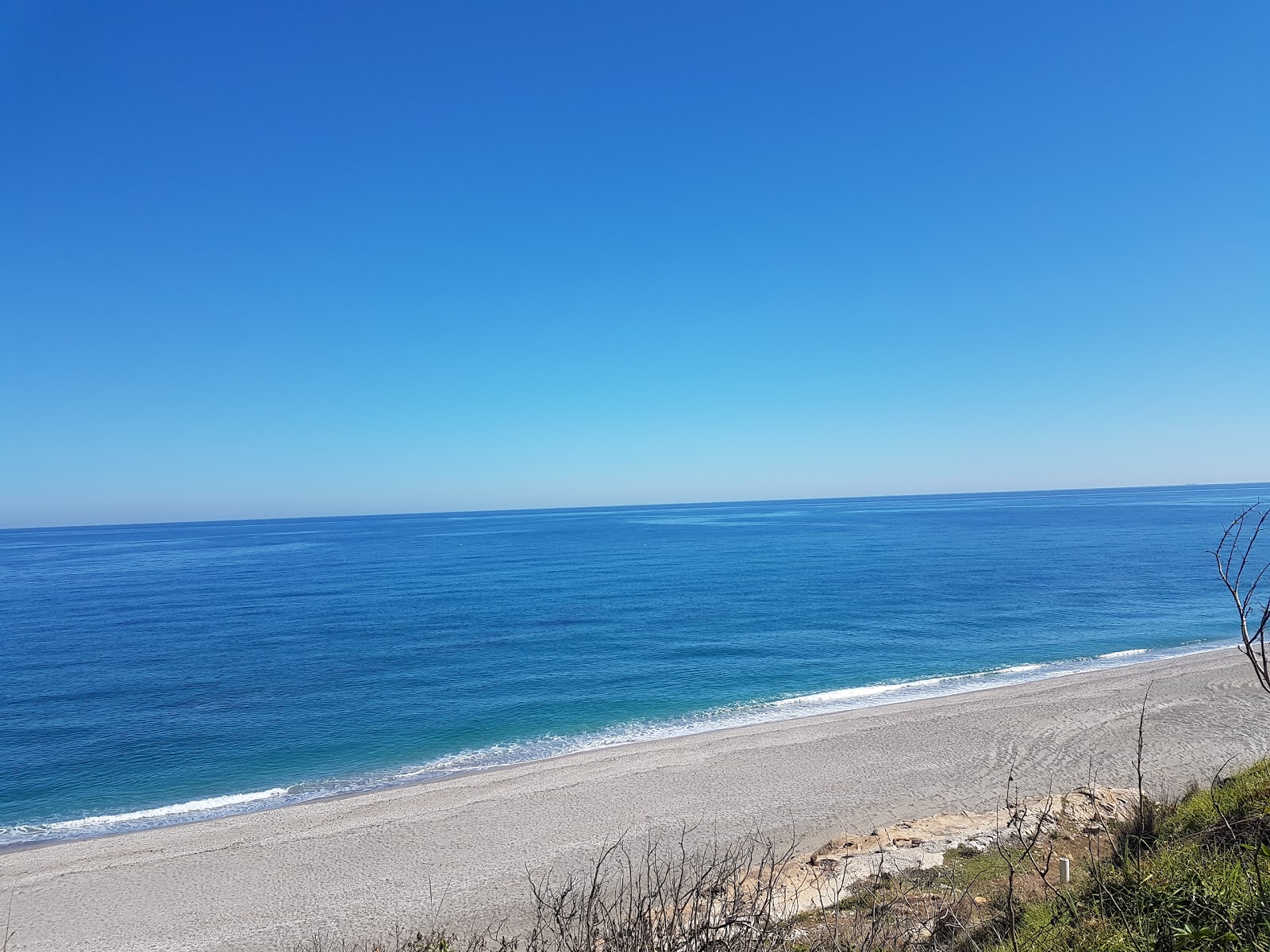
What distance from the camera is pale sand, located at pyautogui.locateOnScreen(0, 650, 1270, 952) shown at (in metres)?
13.9

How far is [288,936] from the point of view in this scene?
12977 millimetres

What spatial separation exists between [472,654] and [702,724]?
1422cm

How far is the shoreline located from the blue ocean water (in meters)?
0.16

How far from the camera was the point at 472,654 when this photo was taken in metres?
35.2

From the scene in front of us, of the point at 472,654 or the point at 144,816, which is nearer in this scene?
the point at 144,816

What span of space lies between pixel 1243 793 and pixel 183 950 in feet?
59.9

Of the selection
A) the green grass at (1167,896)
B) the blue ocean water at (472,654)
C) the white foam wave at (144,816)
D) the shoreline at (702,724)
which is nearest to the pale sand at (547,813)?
the shoreline at (702,724)

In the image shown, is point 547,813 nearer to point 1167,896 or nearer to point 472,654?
point 1167,896

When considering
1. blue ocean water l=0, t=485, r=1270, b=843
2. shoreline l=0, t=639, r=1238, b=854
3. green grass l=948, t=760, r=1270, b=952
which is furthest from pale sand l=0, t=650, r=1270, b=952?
green grass l=948, t=760, r=1270, b=952

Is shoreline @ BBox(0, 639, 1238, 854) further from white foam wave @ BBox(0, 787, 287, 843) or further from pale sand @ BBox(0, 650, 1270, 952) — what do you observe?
pale sand @ BBox(0, 650, 1270, 952)

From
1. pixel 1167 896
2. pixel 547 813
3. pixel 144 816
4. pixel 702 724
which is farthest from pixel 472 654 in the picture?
pixel 1167 896

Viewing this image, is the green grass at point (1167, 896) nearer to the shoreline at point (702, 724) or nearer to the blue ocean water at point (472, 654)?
the shoreline at point (702, 724)

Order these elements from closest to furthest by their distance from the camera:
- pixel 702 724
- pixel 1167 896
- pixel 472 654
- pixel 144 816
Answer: pixel 1167 896, pixel 144 816, pixel 702 724, pixel 472 654

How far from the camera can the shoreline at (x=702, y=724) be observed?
18.8 metres
